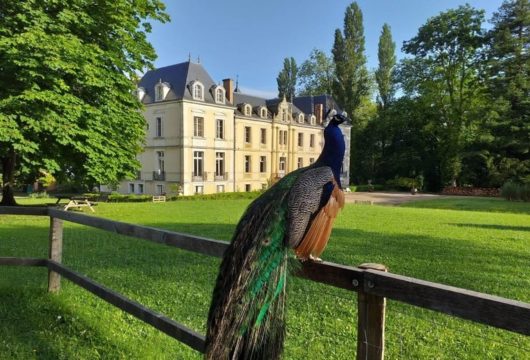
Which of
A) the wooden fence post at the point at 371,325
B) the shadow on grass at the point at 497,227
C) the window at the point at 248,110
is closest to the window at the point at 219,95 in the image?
the window at the point at 248,110

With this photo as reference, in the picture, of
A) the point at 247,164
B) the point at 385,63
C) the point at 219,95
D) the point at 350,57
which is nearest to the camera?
the point at 219,95

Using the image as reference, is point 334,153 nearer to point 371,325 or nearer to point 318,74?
point 371,325

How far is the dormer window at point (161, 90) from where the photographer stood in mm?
36188

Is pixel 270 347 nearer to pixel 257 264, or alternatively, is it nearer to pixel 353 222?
pixel 257 264

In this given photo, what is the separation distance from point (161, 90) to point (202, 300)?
33370 millimetres

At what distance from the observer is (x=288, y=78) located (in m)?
61.4

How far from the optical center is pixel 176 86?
3612 cm

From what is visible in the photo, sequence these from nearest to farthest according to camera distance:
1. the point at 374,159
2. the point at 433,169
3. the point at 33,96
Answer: the point at 33,96 → the point at 433,169 → the point at 374,159

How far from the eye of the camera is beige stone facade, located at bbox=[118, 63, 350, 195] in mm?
35406

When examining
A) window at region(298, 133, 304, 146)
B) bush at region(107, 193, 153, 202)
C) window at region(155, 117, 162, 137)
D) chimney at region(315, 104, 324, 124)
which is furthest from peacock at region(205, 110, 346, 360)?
chimney at region(315, 104, 324, 124)

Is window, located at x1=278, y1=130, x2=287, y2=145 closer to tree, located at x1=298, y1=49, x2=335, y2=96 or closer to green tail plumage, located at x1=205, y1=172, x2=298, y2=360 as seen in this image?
tree, located at x1=298, y1=49, x2=335, y2=96

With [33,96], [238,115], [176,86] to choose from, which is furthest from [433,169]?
[33,96]

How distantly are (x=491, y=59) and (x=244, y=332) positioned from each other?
44094 mm

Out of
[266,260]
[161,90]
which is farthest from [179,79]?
[266,260]
